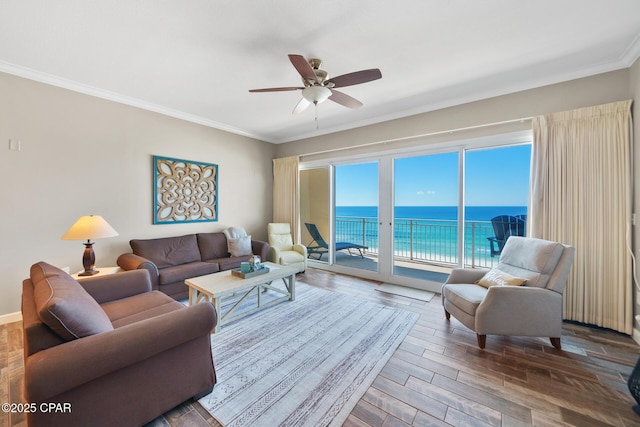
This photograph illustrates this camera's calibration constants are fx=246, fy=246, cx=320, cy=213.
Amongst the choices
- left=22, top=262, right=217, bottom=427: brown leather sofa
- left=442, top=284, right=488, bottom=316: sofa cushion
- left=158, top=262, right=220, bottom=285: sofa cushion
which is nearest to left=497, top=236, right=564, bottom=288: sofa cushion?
left=442, top=284, right=488, bottom=316: sofa cushion

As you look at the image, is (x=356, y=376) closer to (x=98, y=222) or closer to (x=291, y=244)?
(x=98, y=222)

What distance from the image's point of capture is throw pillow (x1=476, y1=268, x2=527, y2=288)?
2.31 metres

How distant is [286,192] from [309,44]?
3306 mm

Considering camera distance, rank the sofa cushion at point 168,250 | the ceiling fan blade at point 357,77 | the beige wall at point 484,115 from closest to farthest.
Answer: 1. the ceiling fan blade at point 357,77
2. the beige wall at point 484,115
3. the sofa cushion at point 168,250

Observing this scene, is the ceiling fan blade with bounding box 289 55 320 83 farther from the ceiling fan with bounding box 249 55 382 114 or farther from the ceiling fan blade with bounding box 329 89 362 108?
the ceiling fan blade with bounding box 329 89 362 108

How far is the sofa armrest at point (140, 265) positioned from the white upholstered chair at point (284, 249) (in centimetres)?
179

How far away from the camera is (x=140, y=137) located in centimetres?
358

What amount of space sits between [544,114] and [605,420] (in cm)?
289

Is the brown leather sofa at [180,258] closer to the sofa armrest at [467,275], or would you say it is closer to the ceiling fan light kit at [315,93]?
the ceiling fan light kit at [315,93]

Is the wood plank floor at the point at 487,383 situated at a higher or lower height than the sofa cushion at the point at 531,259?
lower

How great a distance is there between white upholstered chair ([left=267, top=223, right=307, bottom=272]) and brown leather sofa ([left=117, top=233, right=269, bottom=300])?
227 mm

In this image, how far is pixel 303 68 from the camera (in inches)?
81.0

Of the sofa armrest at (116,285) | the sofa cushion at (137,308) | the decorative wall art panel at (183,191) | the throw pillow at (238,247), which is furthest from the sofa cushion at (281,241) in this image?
the sofa cushion at (137,308)

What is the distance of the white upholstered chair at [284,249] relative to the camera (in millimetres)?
4344
